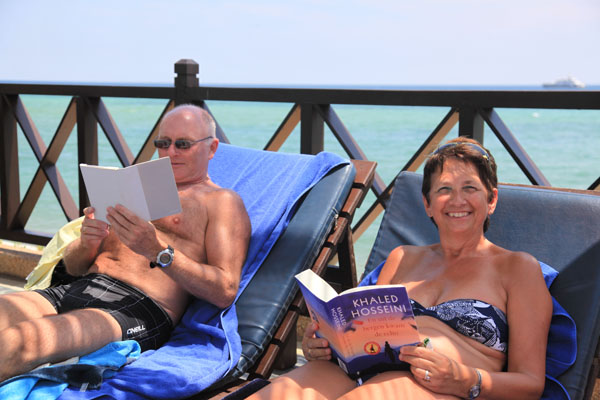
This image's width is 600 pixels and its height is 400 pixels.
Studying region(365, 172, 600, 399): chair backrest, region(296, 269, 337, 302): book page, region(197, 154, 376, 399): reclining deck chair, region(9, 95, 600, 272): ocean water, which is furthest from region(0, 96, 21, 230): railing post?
region(9, 95, 600, 272): ocean water

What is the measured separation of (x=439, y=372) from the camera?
1.86 metres

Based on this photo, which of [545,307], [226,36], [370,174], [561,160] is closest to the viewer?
[545,307]

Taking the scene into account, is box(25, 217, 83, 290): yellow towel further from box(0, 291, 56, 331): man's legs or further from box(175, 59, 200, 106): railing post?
box(175, 59, 200, 106): railing post

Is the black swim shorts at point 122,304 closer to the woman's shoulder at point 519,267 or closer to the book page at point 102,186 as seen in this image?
the book page at point 102,186

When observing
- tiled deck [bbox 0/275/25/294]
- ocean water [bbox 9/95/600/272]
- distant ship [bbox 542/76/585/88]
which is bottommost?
ocean water [bbox 9/95/600/272]

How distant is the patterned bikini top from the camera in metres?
2.05

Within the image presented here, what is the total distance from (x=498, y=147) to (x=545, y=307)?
23113 mm

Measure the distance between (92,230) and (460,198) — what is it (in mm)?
1476

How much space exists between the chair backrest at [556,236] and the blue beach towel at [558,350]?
0.03 meters

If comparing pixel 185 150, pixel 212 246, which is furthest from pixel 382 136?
pixel 212 246

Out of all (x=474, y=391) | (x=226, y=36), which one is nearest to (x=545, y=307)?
(x=474, y=391)

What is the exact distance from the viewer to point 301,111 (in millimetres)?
4309

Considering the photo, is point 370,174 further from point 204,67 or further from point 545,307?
point 204,67

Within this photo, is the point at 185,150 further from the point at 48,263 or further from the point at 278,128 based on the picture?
the point at 278,128
